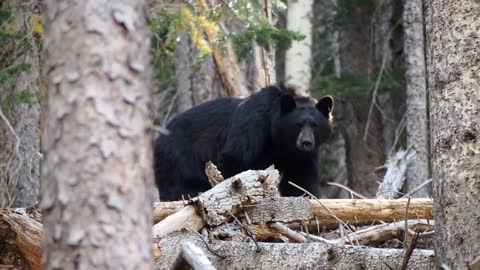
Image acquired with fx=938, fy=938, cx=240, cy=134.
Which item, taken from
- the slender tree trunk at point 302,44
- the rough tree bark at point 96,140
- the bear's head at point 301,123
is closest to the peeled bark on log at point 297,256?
the rough tree bark at point 96,140

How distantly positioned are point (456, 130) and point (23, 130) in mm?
8450

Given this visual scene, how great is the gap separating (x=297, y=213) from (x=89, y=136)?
4433mm

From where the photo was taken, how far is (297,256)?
20.8 feet

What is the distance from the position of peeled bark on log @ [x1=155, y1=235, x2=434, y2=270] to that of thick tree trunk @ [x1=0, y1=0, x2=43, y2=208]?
4531 mm

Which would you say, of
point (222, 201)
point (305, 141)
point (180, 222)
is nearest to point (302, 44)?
point (305, 141)

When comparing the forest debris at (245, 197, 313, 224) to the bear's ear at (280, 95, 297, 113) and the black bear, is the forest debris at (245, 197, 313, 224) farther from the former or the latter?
the bear's ear at (280, 95, 297, 113)

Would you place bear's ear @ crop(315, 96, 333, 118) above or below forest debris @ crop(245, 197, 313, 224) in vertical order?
above

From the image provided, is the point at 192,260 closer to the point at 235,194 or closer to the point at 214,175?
the point at 235,194

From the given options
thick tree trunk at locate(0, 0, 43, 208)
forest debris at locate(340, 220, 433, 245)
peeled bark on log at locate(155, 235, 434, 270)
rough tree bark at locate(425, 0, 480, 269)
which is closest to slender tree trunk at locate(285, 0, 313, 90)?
thick tree trunk at locate(0, 0, 43, 208)

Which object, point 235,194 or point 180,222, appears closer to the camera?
point 180,222

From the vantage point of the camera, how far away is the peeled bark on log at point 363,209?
791 centimetres

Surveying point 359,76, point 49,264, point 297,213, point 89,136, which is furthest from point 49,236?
point 359,76

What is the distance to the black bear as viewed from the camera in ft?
37.1

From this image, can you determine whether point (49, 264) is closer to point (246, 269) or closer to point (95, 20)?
point (95, 20)
